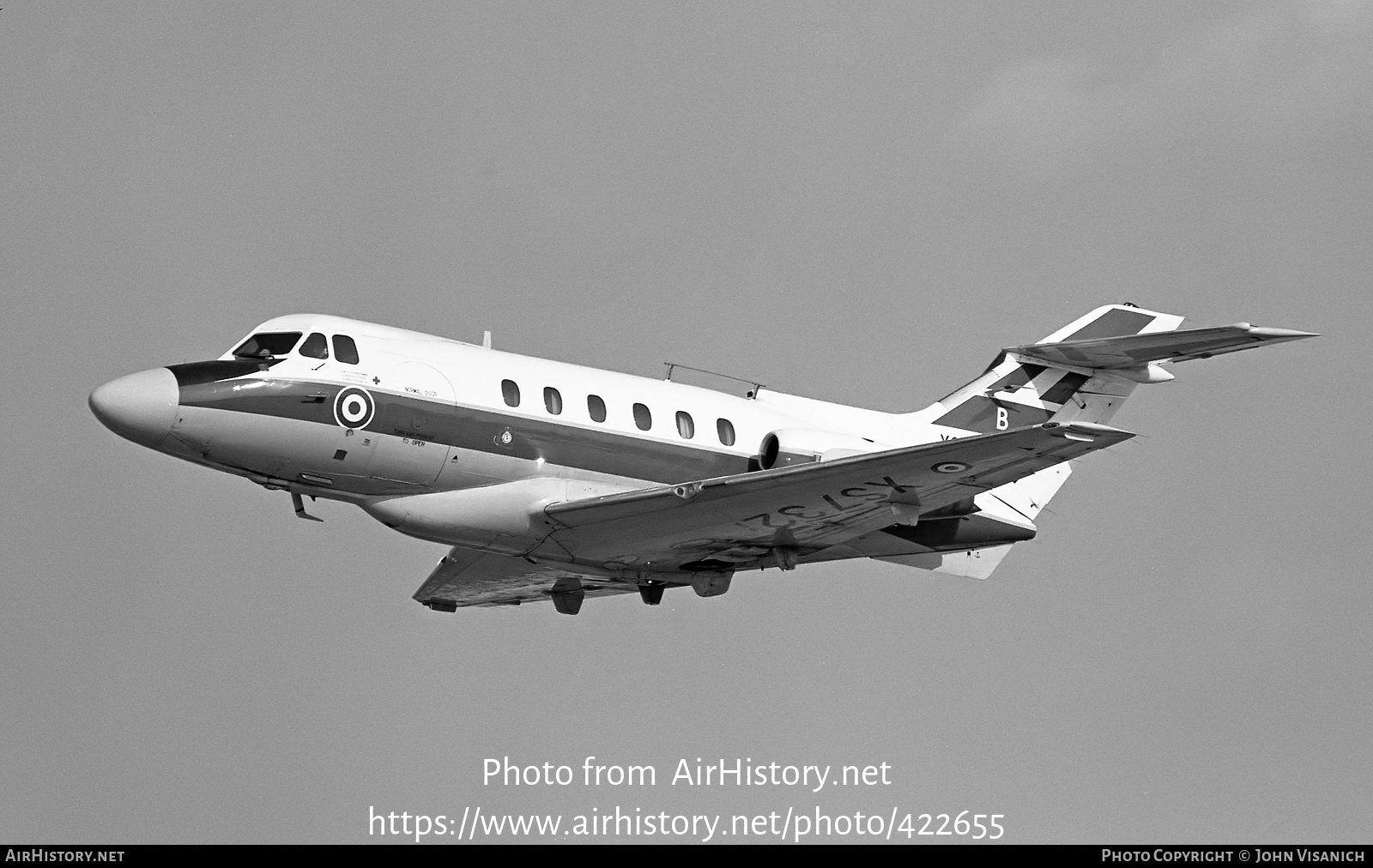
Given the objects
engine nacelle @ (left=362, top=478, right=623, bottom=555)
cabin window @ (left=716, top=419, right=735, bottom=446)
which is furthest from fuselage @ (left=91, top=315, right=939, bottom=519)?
cabin window @ (left=716, top=419, right=735, bottom=446)

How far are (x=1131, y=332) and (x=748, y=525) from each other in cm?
816

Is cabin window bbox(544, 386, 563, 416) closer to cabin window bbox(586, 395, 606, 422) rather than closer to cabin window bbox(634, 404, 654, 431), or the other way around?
cabin window bbox(586, 395, 606, 422)

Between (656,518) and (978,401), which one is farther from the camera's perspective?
(978,401)

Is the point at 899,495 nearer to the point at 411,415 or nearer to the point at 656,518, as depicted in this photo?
the point at 656,518

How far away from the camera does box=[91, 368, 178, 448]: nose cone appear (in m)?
23.2

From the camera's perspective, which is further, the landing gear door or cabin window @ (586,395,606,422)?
cabin window @ (586,395,606,422)

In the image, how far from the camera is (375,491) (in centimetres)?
2458

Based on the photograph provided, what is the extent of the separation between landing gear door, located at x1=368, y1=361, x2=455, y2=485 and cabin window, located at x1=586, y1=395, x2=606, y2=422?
2.13m

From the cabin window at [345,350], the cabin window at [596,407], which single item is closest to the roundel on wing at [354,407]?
the cabin window at [345,350]

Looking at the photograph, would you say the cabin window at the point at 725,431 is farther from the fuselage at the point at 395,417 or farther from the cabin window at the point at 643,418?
the cabin window at the point at 643,418

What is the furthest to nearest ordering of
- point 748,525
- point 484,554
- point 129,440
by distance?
point 484,554 → point 748,525 → point 129,440

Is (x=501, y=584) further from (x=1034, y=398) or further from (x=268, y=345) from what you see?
(x=1034, y=398)
